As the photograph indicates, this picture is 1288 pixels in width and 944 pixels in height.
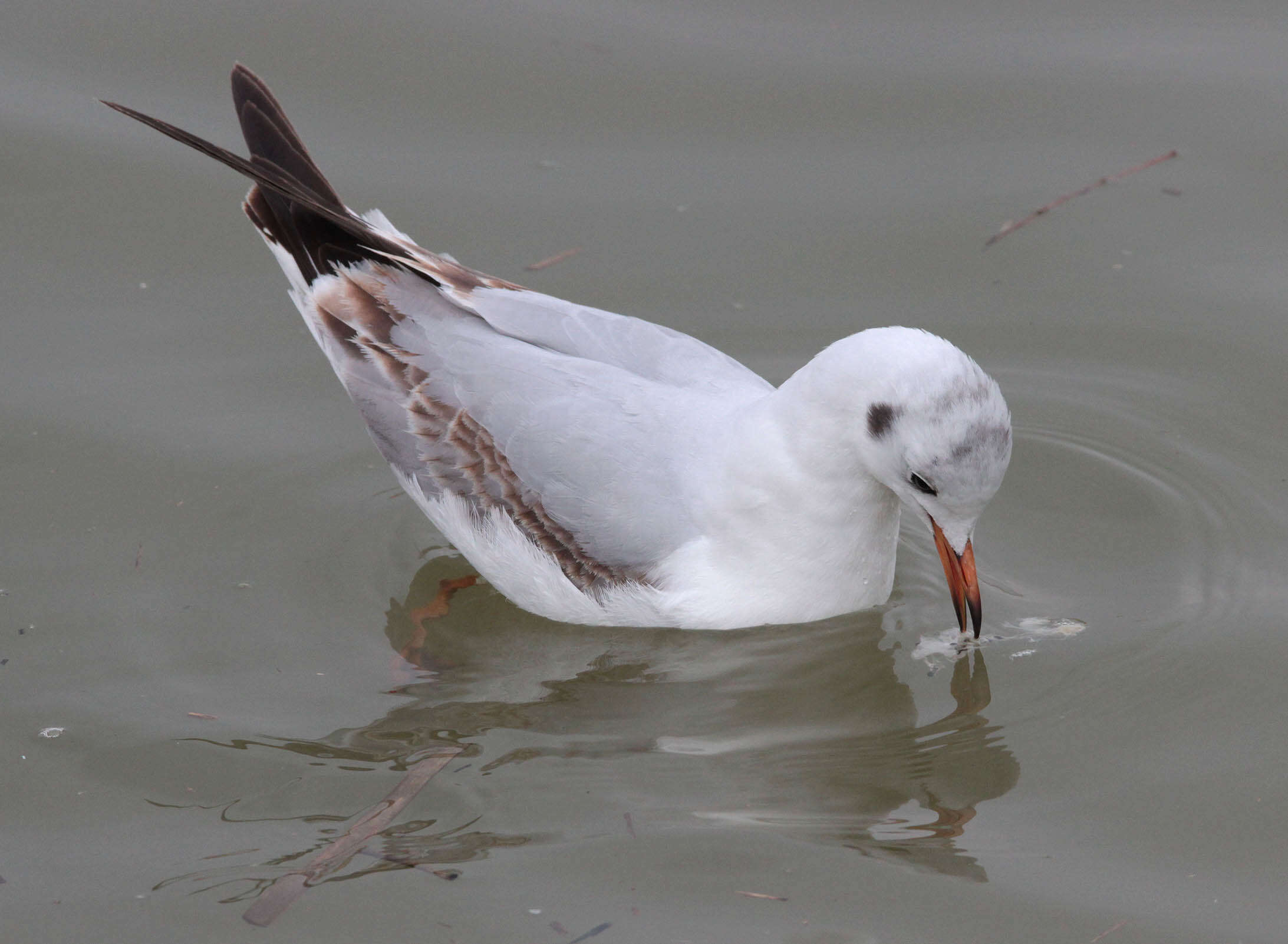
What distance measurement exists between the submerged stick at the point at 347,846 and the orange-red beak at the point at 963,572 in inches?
72.5

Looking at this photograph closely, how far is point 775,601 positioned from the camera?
6.07 metres

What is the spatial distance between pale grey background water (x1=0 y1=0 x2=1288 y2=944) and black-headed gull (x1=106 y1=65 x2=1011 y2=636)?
0.28 meters

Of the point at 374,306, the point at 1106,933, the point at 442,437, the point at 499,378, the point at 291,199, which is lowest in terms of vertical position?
the point at 1106,933

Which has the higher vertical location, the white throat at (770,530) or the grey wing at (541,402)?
the grey wing at (541,402)

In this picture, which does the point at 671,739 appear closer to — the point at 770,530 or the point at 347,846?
the point at 770,530

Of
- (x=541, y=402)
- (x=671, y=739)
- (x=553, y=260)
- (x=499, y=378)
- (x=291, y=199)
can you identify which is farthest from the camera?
(x=553, y=260)

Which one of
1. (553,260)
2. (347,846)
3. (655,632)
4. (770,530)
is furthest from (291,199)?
(347,846)

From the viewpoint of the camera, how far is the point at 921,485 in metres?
5.56

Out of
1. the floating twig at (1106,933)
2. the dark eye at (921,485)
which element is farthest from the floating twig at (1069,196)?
the floating twig at (1106,933)

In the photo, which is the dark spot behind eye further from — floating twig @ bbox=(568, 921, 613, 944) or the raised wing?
floating twig @ bbox=(568, 921, 613, 944)

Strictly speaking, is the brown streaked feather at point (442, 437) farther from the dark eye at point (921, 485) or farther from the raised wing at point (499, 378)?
the dark eye at point (921, 485)

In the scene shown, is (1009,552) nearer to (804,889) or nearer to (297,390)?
(804,889)

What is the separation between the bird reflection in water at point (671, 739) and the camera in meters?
5.29

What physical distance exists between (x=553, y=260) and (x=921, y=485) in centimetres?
320
